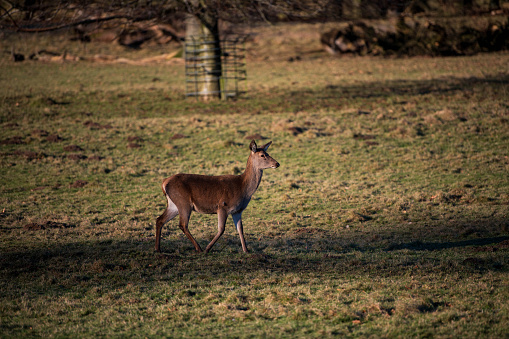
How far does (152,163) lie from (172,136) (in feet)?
10.6

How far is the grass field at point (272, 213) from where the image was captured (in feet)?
24.2

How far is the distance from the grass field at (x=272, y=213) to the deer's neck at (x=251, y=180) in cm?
115

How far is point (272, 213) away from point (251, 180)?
3222mm

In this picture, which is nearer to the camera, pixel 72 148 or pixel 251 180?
pixel 251 180

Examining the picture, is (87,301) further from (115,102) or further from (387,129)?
(115,102)

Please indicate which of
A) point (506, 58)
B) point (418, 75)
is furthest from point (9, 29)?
point (506, 58)

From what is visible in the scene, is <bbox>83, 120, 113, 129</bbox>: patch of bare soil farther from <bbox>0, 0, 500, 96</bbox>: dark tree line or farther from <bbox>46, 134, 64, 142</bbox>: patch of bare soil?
<bbox>0, 0, 500, 96</bbox>: dark tree line

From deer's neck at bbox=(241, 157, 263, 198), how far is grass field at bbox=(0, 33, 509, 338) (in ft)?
3.77

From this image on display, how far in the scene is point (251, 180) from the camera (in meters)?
10.0

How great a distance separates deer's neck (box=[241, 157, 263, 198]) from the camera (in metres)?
9.98

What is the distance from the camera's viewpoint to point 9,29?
22266 mm

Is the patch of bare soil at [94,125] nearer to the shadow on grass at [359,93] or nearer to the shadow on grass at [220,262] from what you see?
the shadow on grass at [359,93]

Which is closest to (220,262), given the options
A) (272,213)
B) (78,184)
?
(272,213)

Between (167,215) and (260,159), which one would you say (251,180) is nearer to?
(260,159)
